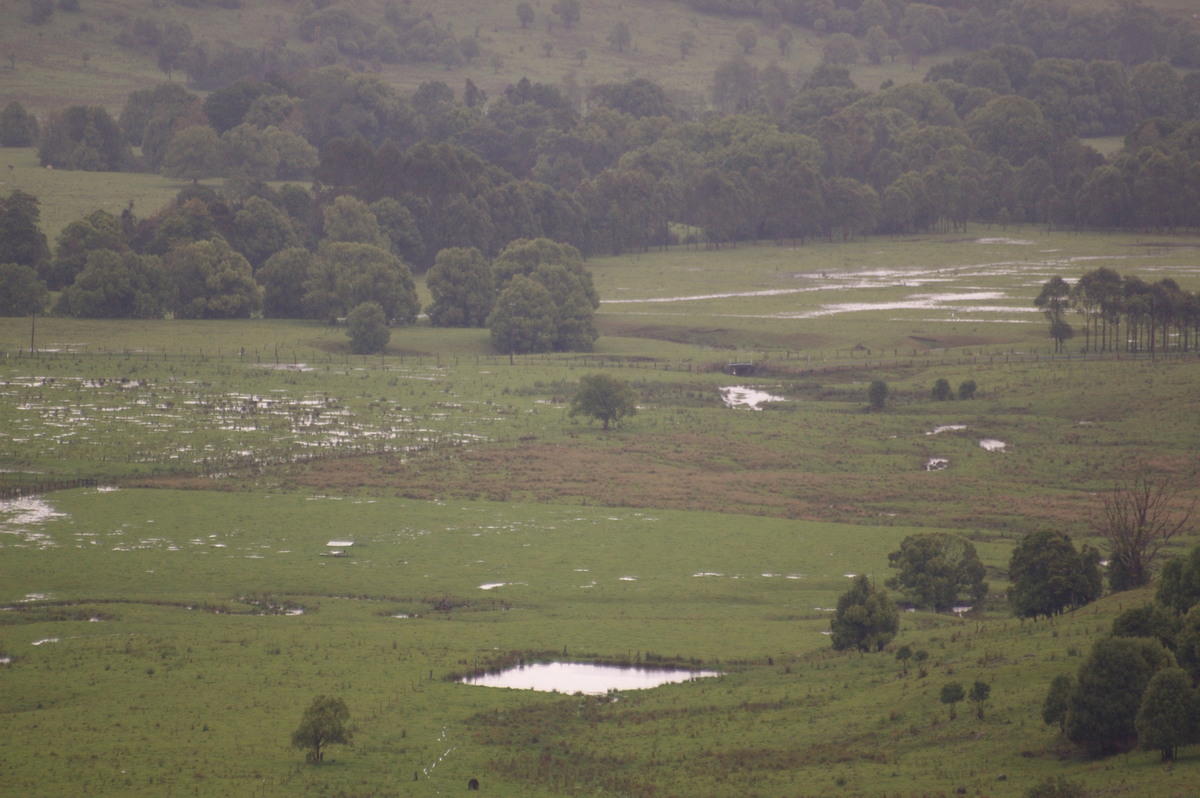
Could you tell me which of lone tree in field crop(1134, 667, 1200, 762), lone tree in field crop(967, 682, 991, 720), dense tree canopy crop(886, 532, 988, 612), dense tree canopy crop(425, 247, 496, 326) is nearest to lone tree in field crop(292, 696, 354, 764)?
lone tree in field crop(967, 682, 991, 720)

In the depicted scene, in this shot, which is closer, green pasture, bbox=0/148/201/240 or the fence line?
the fence line

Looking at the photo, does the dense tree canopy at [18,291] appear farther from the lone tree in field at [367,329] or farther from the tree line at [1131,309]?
the tree line at [1131,309]

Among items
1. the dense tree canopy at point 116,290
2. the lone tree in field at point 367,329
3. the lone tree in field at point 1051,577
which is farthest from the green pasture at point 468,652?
the dense tree canopy at point 116,290

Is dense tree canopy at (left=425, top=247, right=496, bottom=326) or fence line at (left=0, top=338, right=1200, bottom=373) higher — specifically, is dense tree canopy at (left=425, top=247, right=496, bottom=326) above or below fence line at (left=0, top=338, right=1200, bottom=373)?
above

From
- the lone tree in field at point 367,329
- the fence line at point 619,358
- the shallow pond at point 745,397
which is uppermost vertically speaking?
the lone tree in field at point 367,329

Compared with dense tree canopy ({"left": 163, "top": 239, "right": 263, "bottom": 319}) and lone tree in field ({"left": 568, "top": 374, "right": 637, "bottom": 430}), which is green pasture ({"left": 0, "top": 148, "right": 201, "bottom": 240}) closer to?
dense tree canopy ({"left": 163, "top": 239, "right": 263, "bottom": 319})

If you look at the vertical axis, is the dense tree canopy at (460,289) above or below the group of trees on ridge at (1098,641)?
above
